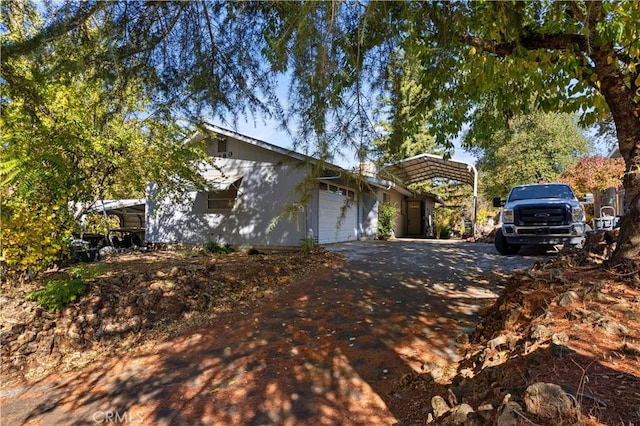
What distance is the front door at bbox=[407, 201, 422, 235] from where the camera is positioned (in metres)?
22.9

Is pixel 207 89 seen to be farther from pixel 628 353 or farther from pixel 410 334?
pixel 628 353

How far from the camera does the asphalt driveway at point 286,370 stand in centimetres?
317

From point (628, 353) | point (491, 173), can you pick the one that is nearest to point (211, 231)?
point (628, 353)

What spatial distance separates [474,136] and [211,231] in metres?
9.53

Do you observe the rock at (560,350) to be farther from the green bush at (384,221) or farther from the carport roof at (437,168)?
the green bush at (384,221)

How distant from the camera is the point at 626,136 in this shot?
4.74 meters

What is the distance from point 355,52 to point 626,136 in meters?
3.98

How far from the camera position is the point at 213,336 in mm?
5039

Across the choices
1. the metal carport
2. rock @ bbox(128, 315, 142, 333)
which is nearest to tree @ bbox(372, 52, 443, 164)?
rock @ bbox(128, 315, 142, 333)

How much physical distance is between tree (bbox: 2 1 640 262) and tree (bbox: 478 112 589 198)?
62.8 ft

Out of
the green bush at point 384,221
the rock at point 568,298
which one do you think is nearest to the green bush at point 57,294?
the rock at point 568,298

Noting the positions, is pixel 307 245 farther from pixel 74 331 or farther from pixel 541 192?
pixel 74 331

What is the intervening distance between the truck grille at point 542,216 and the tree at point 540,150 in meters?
15.1

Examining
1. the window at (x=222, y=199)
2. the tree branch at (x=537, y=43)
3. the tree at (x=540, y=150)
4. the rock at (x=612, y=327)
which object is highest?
the tree at (x=540, y=150)
